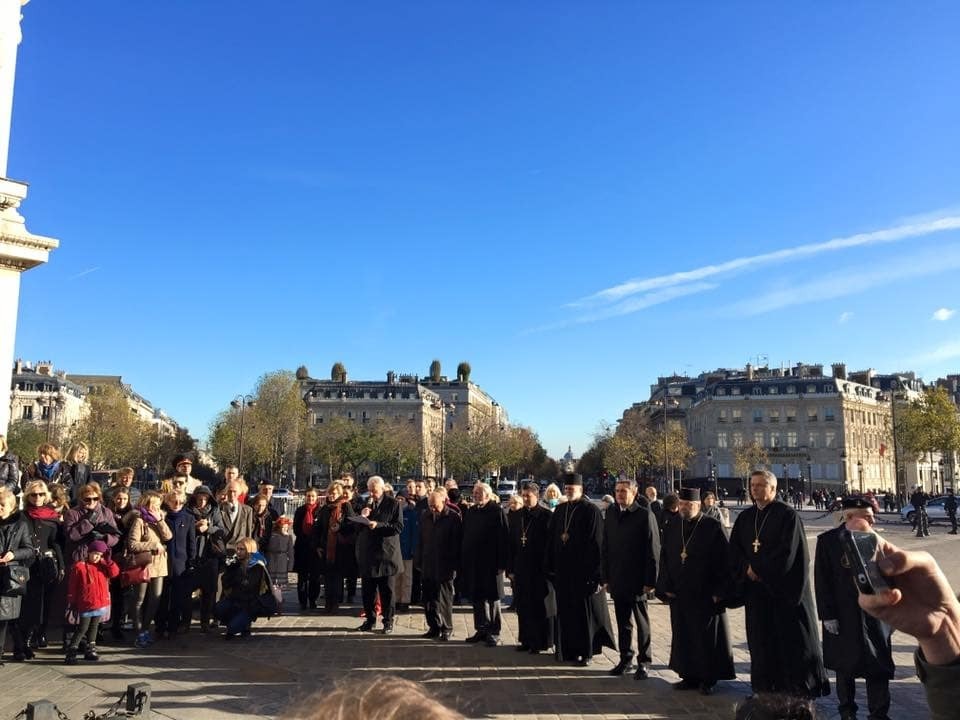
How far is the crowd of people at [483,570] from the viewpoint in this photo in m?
7.59

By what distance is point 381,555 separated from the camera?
11.1m

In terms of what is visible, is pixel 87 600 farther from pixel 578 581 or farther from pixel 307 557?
pixel 578 581

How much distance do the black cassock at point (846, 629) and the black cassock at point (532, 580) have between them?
3699mm

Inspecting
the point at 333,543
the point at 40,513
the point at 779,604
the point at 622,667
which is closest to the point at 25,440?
the point at 333,543

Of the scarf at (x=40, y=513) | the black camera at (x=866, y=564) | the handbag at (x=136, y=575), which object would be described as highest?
the black camera at (x=866, y=564)

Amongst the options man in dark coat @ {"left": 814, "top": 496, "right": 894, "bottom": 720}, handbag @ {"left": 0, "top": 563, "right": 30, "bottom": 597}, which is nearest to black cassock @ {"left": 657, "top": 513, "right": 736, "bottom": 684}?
man in dark coat @ {"left": 814, "top": 496, "right": 894, "bottom": 720}

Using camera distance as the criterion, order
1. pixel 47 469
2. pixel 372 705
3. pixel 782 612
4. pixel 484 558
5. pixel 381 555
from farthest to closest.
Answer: pixel 47 469
pixel 381 555
pixel 484 558
pixel 782 612
pixel 372 705

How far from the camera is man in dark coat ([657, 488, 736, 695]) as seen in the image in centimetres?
810

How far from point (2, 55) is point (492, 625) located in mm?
17429

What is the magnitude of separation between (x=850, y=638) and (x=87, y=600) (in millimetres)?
8424

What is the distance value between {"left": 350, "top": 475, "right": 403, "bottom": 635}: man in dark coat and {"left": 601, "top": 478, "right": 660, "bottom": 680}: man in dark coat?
3308mm

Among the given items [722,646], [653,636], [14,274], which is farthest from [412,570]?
[14,274]

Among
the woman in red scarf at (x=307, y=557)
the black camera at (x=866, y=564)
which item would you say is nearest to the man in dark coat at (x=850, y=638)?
the black camera at (x=866, y=564)

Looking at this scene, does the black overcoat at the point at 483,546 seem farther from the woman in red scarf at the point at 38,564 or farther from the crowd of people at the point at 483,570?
the woman in red scarf at the point at 38,564
